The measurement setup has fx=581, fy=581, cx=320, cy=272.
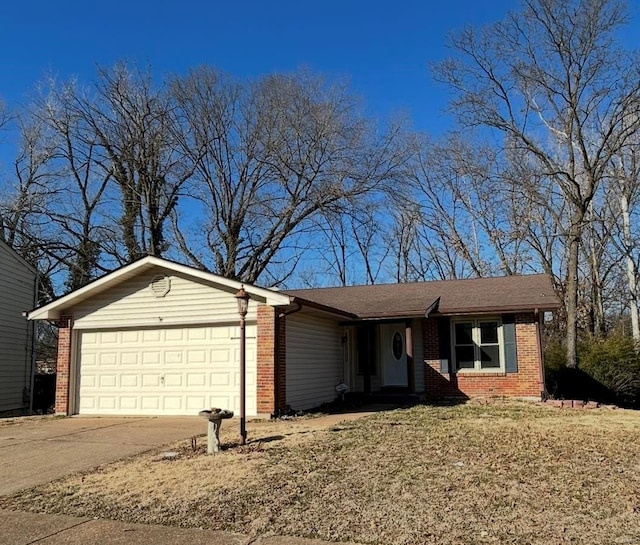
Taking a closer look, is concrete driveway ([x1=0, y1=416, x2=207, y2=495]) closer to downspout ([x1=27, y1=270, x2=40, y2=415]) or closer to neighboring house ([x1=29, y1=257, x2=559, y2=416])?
neighboring house ([x1=29, y1=257, x2=559, y2=416])

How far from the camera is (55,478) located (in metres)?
7.01

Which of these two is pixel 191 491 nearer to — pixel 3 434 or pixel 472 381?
pixel 3 434

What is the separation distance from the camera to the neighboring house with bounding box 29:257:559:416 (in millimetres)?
12477

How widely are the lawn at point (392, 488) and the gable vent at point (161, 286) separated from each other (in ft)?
15.5

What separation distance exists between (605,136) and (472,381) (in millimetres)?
10494

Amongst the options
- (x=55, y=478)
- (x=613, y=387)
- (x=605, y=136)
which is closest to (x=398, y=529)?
(x=55, y=478)

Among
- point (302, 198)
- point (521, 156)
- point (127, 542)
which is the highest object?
point (521, 156)

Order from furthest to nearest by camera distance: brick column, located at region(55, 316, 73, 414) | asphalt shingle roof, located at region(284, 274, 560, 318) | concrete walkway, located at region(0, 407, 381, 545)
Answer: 1. asphalt shingle roof, located at region(284, 274, 560, 318)
2. brick column, located at region(55, 316, 73, 414)
3. concrete walkway, located at region(0, 407, 381, 545)

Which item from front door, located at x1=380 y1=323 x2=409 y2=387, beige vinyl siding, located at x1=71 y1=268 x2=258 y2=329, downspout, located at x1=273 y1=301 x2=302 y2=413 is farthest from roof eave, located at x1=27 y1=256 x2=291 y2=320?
front door, located at x1=380 y1=323 x2=409 y2=387

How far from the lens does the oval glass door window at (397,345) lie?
1658cm

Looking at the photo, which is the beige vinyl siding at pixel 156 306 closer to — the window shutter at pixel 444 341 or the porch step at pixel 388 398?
the porch step at pixel 388 398

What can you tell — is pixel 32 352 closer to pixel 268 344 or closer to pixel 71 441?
pixel 71 441

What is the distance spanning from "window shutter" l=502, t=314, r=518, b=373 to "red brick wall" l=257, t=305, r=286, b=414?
6.31 metres

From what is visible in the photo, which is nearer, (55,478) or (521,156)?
(55,478)
